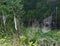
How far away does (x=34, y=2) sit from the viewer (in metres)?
25.7

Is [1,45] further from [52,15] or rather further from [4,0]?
[52,15]

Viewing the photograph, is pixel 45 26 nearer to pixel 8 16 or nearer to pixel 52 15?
pixel 52 15

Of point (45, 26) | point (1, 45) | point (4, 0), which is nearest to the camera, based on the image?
point (1, 45)

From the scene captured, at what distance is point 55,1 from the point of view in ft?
78.0

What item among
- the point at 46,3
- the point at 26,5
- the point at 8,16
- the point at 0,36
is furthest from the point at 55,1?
the point at 0,36

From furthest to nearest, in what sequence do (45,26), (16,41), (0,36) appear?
(45,26), (0,36), (16,41)

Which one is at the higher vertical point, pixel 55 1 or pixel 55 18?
pixel 55 1

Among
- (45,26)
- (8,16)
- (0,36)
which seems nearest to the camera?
(0,36)

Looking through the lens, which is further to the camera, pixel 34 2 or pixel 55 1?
pixel 34 2

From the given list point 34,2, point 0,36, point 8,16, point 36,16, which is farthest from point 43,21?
point 0,36

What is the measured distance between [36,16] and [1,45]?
1866 cm

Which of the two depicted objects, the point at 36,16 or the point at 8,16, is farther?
the point at 36,16

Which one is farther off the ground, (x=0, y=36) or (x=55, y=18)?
(x=0, y=36)

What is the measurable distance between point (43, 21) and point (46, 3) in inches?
63.6
